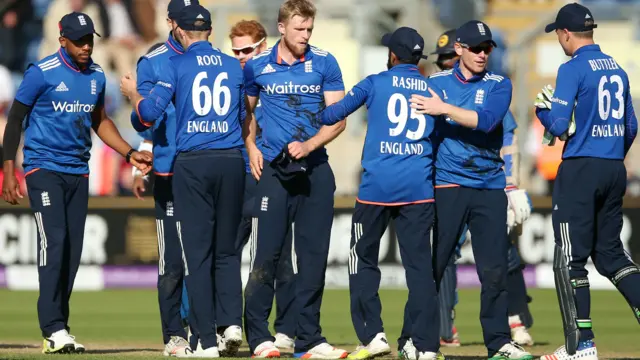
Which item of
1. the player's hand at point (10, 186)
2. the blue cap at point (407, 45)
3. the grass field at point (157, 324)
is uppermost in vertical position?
the blue cap at point (407, 45)

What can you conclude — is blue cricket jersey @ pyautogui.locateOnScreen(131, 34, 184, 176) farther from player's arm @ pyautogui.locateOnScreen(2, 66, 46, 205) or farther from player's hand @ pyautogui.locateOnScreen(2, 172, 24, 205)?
player's hand @ pyautogui.locateOnScreen(2, 172, 24, 205)

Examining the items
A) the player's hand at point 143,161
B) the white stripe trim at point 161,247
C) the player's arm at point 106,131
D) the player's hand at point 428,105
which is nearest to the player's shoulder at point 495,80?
the player's hand at point 428,105

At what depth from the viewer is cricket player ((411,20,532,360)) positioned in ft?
31.1

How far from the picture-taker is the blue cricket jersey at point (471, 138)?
949 cm

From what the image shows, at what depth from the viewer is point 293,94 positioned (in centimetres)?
977

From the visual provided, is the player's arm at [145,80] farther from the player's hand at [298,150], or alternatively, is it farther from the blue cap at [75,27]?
the player's hand at [298,150]

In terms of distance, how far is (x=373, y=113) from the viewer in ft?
31.2

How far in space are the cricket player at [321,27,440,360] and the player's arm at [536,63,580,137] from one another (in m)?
0.89

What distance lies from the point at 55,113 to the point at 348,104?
102 inches

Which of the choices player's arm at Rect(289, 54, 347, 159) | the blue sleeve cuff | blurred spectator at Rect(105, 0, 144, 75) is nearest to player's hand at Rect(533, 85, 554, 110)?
the blue sleeve cuff

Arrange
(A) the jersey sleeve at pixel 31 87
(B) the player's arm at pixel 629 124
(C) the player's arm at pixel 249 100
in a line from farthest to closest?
1. (A) the jersey sleeve at pixel 31 87
2. (C) the player's arm at pixel 249 100
3. (B) the player's arm at pixel 629 124

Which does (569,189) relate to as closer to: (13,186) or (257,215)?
(257,215)

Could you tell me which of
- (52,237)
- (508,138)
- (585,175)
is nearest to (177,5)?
(52,237)

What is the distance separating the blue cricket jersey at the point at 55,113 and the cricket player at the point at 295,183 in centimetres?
160
